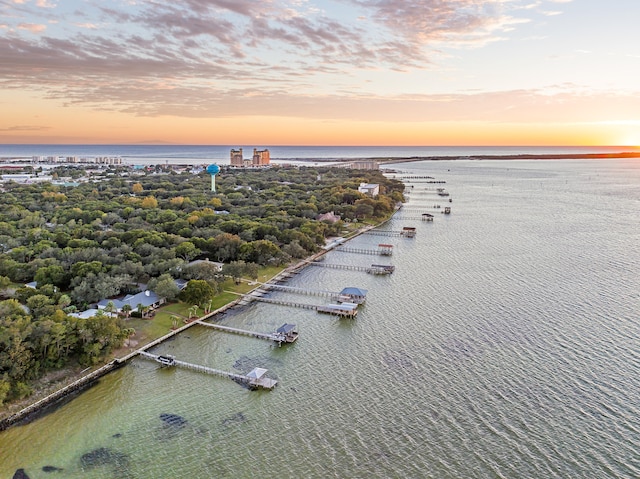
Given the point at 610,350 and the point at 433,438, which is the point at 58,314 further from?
the point at 610,350

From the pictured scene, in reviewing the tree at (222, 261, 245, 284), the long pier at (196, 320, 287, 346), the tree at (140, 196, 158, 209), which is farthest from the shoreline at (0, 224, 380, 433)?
the tree at (140, 196, 158, 209)

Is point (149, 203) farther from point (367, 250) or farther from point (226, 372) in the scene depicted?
point (226, 372)

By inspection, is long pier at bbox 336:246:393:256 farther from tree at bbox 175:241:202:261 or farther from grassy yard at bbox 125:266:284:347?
tree at bbox 175:241:202:261

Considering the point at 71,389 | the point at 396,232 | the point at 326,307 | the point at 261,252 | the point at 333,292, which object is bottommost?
the point at 71,389

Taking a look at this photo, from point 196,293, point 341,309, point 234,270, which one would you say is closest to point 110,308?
point 196,293

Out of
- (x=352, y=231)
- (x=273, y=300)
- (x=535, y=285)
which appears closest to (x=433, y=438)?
(x=273, y=300)
